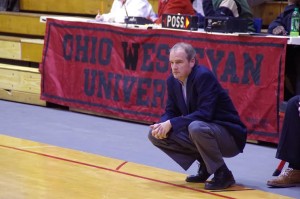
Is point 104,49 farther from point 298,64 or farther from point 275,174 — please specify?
point 275,174

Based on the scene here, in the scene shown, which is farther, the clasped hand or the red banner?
the red banner

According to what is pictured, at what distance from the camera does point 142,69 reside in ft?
23.2

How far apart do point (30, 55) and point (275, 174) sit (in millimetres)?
4252

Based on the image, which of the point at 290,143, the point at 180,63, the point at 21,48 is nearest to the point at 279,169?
the point at 290,143

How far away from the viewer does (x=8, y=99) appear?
8562mm

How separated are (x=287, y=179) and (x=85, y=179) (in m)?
1.35

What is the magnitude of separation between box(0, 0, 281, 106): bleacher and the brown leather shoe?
126 inches

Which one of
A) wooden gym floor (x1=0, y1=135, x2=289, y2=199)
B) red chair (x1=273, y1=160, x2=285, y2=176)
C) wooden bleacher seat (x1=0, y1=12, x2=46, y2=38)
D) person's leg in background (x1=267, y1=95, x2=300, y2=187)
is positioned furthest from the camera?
wooden bleacher seat (x1=0, y1=12, x2=46, y2=38)

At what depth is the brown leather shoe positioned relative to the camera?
192 inches

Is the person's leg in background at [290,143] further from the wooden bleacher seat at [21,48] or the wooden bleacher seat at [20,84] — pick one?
the wooden bleacher seat at [21,48]

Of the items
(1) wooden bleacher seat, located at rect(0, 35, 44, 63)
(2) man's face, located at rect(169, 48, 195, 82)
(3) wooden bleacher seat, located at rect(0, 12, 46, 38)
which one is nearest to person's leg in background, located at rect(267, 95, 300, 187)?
(2) man's face, located at rect(169, 48, 195, 82)

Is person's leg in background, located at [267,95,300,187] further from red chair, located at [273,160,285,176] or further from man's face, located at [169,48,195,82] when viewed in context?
man's face, located at [169,48,195,82]

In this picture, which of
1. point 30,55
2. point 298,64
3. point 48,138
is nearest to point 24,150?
point 48,138

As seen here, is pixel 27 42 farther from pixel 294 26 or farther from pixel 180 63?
pixel 180 63
